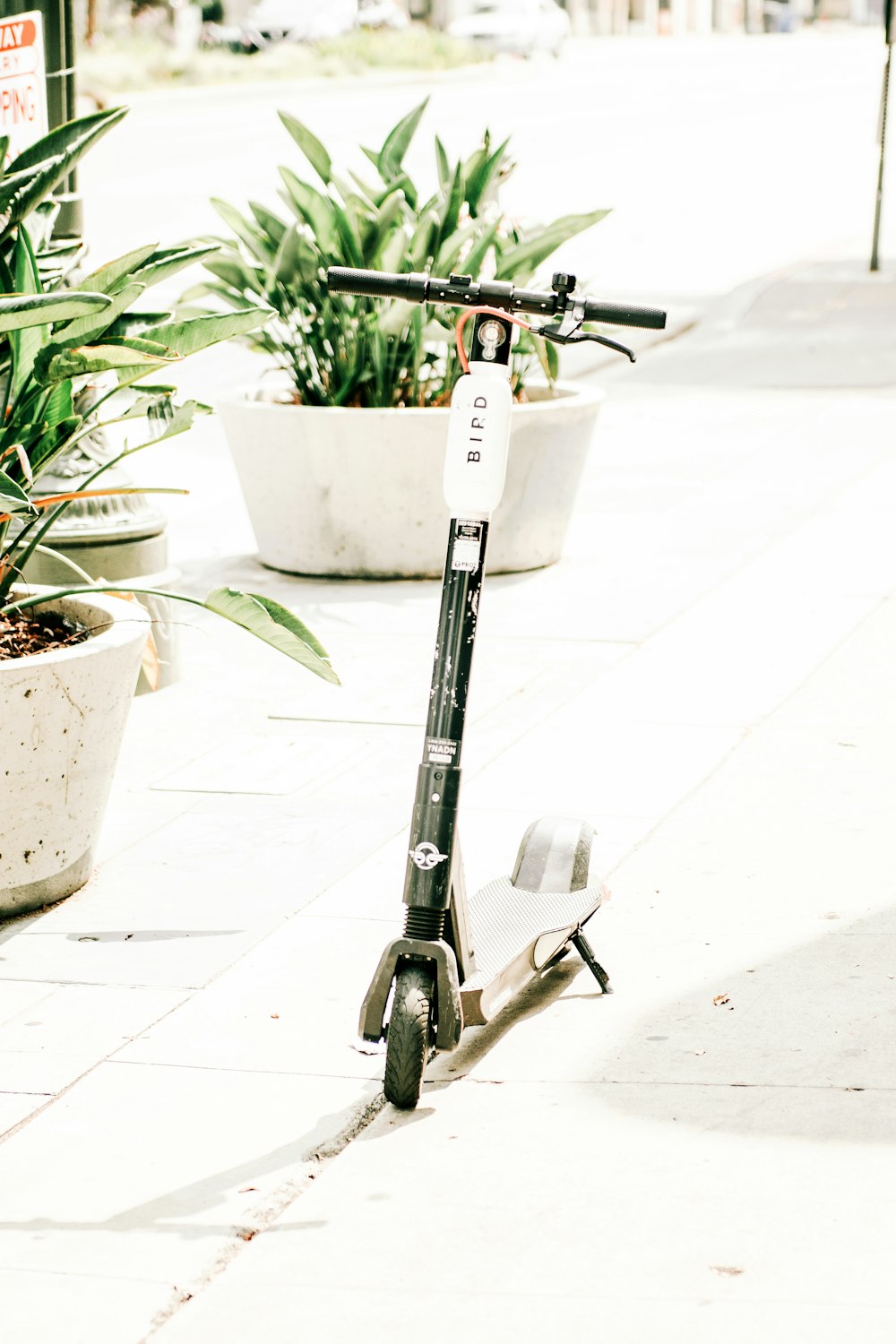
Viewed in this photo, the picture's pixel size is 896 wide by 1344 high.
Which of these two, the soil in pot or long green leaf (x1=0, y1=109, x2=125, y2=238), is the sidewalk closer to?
the soil in pot

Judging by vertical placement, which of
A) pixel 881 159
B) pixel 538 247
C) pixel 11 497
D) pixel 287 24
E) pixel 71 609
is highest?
pixel 287 24

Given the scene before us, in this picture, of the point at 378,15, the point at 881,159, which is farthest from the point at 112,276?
the point at 378,15

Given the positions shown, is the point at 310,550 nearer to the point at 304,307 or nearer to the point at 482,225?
the point at 304,307

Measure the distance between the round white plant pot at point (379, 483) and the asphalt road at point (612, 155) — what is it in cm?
911

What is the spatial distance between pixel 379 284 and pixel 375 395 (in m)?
4.29

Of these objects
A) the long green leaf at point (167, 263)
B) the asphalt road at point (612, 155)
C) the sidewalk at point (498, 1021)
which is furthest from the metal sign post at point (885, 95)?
the long green leaf at point (167, 263)

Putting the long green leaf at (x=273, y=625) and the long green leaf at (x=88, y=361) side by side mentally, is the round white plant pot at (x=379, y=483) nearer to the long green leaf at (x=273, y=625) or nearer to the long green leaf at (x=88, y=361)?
the long green leaf at (x=88, y=361)

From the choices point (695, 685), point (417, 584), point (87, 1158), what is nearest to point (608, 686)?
point (695, 685)

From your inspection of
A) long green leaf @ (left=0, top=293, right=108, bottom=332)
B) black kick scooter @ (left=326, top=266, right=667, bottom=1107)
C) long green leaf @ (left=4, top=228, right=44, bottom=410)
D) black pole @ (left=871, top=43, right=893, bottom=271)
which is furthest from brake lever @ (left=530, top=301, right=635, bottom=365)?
black pole @ (left=871, top=43, right=893, bottom=271)

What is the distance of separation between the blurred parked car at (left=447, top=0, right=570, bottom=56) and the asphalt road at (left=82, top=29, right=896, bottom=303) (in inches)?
139

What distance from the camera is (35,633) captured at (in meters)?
4.77

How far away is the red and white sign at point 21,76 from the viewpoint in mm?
5742

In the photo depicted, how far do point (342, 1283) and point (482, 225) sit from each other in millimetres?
5718

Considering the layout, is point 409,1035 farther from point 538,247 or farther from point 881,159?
point 881,159
